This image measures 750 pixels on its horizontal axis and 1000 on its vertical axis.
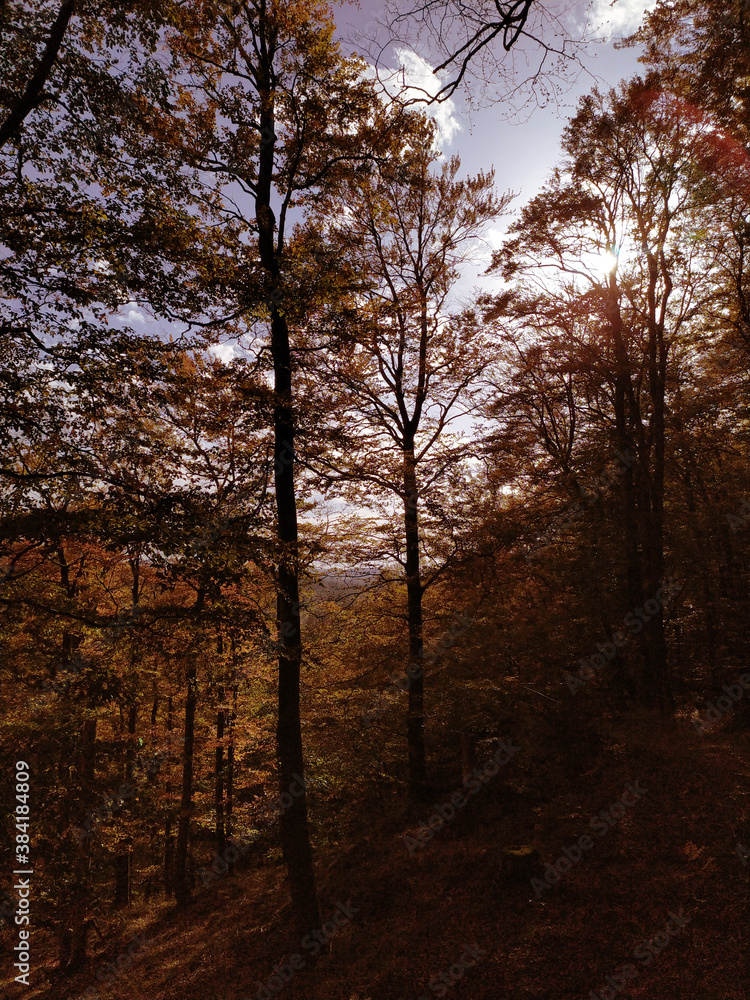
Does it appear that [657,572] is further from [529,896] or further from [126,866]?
[126,866]

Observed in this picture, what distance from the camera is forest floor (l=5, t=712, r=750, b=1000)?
6.08 metres

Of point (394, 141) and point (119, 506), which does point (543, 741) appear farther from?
point (394, 141)

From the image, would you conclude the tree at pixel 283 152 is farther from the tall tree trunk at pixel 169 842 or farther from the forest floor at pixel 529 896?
the tall tree trunk at pixel 169 842

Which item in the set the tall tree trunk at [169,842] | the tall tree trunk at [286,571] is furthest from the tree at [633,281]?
the tall tree trunk at [169,842]

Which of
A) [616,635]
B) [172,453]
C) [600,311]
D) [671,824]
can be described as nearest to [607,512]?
[616,635]

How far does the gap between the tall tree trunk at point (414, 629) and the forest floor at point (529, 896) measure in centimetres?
76

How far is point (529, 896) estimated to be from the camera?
7746 mm

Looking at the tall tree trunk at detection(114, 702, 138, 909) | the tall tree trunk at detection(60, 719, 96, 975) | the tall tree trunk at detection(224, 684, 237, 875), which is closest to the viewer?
the tall tree trunk at detection(60, 719, 96, 975)

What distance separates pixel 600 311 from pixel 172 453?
1286 centimetres

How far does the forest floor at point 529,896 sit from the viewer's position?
6.08 m

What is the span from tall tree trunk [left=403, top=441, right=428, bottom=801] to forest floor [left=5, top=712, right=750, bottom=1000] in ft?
2.51

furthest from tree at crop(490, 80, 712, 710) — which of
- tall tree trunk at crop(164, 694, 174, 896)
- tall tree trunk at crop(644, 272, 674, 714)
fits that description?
tall tree trunk at crop(164, 694, 174, 896)

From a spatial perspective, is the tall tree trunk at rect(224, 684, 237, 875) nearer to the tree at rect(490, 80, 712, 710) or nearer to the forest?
the forest

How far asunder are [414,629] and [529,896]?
5.28m
